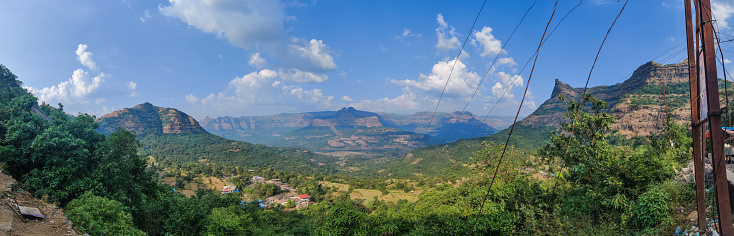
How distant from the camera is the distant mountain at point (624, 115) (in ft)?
206

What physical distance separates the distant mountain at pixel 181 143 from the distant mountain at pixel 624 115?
53.2 meters

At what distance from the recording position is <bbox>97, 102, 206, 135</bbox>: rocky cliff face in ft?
430

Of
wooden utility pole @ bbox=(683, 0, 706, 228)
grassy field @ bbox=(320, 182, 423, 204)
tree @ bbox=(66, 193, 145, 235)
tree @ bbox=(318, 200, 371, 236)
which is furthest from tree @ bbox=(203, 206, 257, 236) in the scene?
grassy field @ bbox=(320, 182, 423, 204)

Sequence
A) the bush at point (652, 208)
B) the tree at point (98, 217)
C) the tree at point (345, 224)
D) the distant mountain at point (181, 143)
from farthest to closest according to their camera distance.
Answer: the distant mountain at point (181, 143), the tree at point (345, 224), the tree at point (98, 217), the bush at point (652, 208)

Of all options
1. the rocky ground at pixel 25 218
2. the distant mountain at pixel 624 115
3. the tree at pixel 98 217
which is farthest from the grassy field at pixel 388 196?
the rocky ground at pixel 25 218

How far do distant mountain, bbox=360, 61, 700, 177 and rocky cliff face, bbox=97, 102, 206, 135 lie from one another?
122m

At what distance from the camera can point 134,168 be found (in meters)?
19.8

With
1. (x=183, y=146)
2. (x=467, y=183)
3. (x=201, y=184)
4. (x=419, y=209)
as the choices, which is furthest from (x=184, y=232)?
(x=183, y=146)

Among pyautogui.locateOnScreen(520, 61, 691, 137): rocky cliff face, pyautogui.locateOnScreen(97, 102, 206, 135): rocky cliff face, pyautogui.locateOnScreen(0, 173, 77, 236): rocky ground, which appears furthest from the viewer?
pyautogui.locateOnScreen(97, 102, 206, 135): rocky cliff face

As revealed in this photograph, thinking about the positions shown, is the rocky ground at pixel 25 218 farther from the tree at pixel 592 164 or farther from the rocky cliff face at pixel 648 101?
the rocky cliff face at pixel 648 101

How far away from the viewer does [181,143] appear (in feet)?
383

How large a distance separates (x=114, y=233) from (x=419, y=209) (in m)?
14.7

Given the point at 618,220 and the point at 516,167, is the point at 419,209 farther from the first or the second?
the point at 618,220

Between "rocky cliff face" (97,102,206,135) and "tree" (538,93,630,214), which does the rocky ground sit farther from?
"rocky cliff face" (97,102,206,135)
